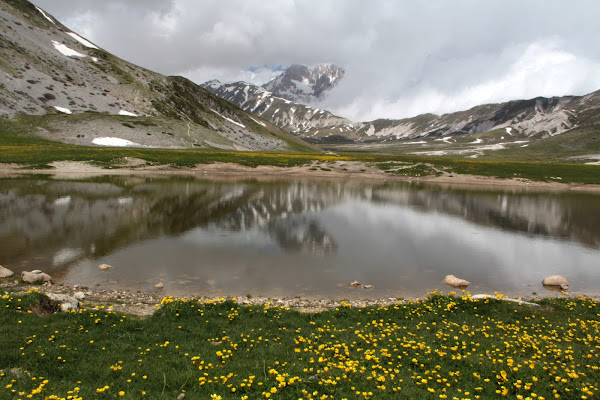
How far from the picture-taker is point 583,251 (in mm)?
29281

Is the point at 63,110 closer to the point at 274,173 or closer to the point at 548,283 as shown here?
the point at 274,173

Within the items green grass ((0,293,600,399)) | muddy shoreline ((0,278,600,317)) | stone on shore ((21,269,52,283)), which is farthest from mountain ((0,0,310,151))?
green grass ((0,293,600,399))

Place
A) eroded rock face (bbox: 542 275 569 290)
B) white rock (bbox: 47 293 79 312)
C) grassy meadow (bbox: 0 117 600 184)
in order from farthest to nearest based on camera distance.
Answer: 1. grassy meadow (bbox: 0 117 600 184)
2. eroded rock face (bbox: 542 275 569 290)
3. white rock (bbox: 47 293 79 312)

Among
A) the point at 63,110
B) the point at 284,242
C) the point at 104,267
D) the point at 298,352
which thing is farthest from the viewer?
the point at 63,110

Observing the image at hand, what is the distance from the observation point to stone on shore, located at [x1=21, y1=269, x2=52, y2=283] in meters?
17.6

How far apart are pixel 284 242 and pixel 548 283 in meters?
18.1

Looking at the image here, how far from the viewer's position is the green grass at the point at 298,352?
8.45 meters

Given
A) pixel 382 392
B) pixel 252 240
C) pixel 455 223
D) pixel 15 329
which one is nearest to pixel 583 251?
pixel 455 223

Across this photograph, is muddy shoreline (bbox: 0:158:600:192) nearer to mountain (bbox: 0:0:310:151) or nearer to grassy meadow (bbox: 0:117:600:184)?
grassy meadow (bbox: 0:117:600:184)

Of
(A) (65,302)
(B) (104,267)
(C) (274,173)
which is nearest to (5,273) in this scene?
(B) (104,267)

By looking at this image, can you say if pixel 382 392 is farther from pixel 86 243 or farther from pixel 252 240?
pixel 86 243

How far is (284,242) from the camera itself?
28.6 m

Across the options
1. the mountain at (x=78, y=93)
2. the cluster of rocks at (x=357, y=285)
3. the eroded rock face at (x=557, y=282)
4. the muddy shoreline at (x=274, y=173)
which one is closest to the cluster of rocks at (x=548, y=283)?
the eroded rock face at (x=557, y=282)

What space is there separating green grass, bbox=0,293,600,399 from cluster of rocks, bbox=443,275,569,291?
5.73 meters
